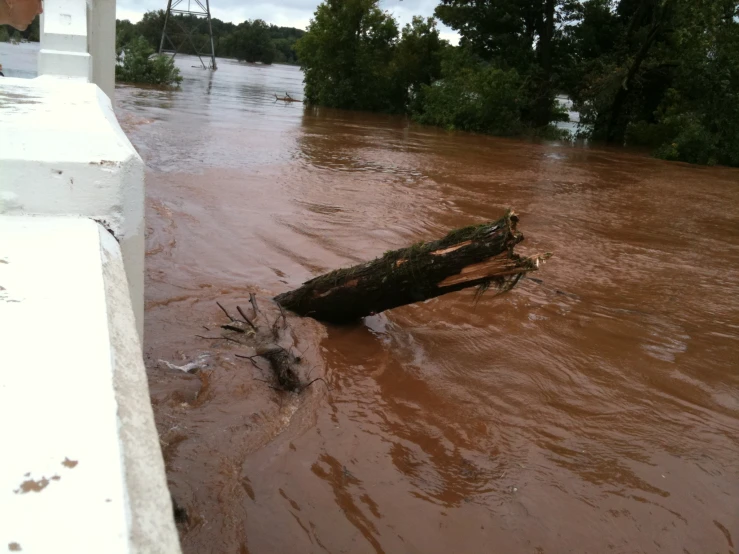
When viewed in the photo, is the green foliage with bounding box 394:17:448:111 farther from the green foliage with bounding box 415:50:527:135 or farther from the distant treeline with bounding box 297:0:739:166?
the green foliage with bounding box 415:50:527:135

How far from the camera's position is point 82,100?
10.3ft

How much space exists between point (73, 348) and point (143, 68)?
32.2 meters

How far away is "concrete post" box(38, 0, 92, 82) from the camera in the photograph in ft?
15.3

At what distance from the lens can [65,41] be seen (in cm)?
486

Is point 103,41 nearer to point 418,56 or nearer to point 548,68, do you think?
point 548,68

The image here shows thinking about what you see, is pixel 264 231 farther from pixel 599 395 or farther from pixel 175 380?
pixel 599 395

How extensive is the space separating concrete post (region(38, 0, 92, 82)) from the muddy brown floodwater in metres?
1.87

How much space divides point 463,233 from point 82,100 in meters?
2.48

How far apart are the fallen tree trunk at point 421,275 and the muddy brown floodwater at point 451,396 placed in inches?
10.1

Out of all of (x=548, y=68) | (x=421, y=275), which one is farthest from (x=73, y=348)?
(x=548, y=68)

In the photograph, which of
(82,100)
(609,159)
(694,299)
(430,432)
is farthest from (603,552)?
(609,159)

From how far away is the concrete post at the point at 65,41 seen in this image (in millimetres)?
4672

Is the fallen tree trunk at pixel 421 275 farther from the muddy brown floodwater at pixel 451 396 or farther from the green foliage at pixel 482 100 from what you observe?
the green foliage at pixel 482 100

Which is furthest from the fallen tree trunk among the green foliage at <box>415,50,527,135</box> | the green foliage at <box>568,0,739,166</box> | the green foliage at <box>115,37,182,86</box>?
the green foliage at <box>115,37,182,86</box>
